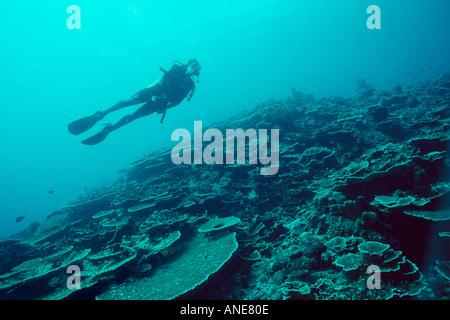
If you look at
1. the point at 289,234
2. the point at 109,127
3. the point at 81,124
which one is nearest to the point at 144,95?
the point at 109,127

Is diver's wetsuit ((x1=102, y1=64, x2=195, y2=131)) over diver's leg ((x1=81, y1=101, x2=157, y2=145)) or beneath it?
over

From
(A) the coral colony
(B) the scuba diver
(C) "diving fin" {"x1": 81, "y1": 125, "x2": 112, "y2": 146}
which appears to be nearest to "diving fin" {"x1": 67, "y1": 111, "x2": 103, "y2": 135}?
(B) the scuba diver

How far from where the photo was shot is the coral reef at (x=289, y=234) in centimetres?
448

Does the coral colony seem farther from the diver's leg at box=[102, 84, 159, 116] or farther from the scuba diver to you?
the diver's leg at box=[102, 84, 159, 116]

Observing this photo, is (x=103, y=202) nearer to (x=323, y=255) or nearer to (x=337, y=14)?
(x=323, y=255)

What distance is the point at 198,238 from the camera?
660cm

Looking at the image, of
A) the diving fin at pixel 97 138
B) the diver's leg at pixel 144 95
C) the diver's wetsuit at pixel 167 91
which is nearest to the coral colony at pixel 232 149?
the diver's wetsuit at pixel 167 91

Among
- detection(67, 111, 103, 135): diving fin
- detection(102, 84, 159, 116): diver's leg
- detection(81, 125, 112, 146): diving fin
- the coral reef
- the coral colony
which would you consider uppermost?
detection(102, 84, 159, 116): diver's leg

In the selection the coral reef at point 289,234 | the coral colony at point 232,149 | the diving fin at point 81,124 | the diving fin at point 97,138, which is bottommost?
the coral reef at point 289,234

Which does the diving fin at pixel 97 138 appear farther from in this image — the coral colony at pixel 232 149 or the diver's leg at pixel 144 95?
the coral colony at pixel 232 149

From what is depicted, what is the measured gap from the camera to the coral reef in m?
4.48

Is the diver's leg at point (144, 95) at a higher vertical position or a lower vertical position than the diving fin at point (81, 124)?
higher

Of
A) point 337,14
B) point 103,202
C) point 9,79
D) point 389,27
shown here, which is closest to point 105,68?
point 9,79

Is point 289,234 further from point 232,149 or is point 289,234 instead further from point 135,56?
point 135,56
